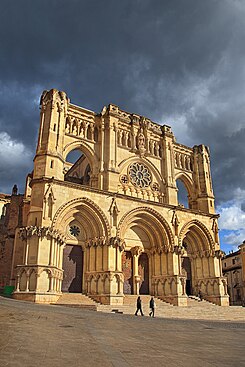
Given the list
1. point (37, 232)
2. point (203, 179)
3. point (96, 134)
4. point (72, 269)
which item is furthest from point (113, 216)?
point (203, 179)

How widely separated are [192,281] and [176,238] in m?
5.24

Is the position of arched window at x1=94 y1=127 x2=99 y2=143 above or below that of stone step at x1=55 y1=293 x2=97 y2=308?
above

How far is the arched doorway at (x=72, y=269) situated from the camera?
22.7 meters

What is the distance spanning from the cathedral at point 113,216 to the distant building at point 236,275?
1738 centimetres

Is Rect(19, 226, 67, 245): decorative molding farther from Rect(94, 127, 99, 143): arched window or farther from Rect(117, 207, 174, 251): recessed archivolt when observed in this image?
Rect(94, 127, 99, 143): arched window

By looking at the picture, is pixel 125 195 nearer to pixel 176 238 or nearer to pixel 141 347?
pixel 176 238

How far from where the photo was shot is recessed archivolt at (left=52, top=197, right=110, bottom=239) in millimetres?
22859

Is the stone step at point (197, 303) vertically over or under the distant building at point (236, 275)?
under

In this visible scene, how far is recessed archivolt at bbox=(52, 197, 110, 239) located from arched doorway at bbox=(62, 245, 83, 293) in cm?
150

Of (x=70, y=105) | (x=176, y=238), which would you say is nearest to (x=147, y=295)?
(x=176, y=238)

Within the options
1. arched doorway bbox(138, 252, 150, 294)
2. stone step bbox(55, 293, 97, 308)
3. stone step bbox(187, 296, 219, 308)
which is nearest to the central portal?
arched doorway bbox(138, 252, 150, 294)

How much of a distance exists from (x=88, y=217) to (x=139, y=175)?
723cm

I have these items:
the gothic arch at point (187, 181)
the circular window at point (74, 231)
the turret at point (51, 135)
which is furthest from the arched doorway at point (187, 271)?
the turret at point (51, 135)

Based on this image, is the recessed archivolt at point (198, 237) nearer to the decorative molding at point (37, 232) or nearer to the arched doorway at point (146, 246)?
the arched doorway at point (146, 246)
